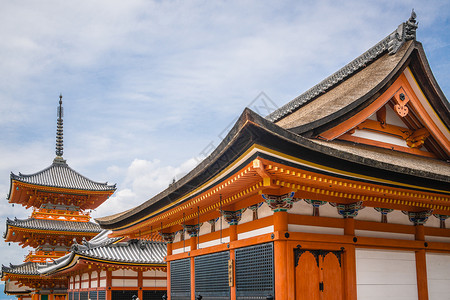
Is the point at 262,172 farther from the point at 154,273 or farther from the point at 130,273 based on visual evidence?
the point at 154,273

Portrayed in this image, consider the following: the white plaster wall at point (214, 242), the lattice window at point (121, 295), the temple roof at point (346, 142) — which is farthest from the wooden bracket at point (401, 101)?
the lattice window at point (121, 295)

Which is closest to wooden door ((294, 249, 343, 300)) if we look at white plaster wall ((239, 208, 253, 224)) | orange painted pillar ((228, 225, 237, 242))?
white plaster wall ((239, 208, 253, 224))

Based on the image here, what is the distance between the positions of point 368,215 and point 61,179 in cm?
3477

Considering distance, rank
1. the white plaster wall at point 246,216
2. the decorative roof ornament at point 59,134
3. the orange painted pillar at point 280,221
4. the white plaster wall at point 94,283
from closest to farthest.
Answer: the orange painted pillar at point 280,221, the white plaster wall at point 246,216, the white plaster wall at point 94,283, the decorative roof ornament at point 59,134

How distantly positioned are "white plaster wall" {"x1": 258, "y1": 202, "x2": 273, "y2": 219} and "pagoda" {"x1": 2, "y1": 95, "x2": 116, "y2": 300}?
27.5 meters

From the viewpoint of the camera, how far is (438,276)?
12.9 meters

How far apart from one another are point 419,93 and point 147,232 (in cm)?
1124

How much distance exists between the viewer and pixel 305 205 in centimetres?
1127

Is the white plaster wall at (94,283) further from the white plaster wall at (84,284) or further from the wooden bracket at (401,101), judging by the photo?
the wooden bracket at (401,101)

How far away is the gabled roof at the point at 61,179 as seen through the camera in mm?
39812

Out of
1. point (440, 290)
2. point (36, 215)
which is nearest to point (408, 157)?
point (440, 290)

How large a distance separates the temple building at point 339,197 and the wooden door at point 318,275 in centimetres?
2

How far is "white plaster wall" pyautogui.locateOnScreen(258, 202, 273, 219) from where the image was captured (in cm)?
1127

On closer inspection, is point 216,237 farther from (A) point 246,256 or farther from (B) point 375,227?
(B) point 375,227
